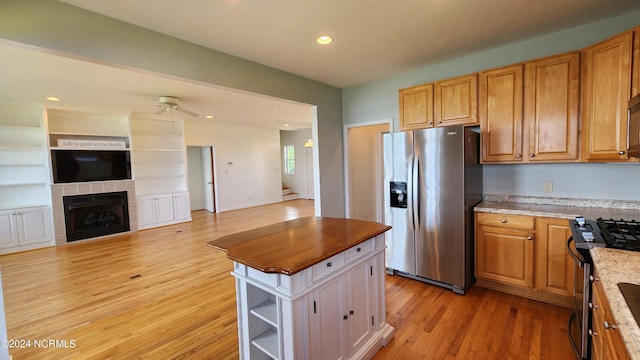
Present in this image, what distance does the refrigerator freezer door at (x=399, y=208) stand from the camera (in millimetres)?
3039

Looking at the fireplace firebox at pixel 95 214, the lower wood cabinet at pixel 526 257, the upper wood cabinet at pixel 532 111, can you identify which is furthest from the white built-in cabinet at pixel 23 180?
the upper wood cabinet at pixel 532 111

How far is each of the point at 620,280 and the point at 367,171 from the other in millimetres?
3861

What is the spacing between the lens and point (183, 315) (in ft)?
8.47

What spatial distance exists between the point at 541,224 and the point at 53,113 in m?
7.92

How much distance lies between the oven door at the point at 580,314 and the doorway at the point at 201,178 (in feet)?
25.5

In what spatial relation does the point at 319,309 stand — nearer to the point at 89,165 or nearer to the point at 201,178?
the point at 89,165

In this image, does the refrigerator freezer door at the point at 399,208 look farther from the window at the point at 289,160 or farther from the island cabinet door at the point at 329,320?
the window at the point at 289,160

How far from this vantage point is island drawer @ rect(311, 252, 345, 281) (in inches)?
60.3

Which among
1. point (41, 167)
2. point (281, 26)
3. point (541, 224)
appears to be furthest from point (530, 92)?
point (41, 167)

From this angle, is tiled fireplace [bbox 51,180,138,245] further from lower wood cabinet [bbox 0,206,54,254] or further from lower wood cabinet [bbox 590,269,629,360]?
lower wood cabinet [bbox 590,269,629,360]

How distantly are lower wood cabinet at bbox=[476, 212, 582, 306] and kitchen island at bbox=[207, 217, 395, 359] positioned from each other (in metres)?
1.33

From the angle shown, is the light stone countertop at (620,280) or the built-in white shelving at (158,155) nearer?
the light stone countertop at (620,280)

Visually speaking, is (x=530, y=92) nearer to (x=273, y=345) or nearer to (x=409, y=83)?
(x=409, y=83)

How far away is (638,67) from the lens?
187 centimetres
